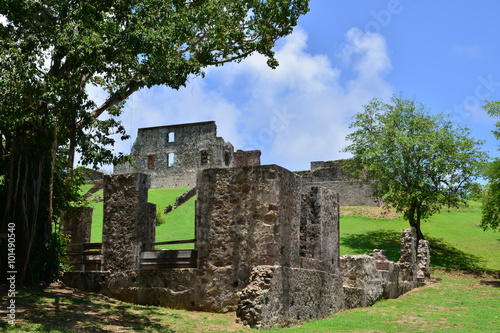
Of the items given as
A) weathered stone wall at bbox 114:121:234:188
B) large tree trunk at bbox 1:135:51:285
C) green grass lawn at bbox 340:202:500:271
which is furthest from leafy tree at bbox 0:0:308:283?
weathered stone wall at bbox 114:121:234:188

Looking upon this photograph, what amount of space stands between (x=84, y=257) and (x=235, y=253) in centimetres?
507

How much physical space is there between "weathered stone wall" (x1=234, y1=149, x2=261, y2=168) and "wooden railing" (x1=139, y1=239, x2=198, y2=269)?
40943mm

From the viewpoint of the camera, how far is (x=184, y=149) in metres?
53.3

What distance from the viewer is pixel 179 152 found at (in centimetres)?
5344

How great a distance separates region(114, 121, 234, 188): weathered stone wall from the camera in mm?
51750

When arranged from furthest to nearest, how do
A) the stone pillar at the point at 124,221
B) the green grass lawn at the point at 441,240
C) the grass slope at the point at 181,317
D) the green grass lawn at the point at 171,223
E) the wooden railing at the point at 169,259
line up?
the green grass lawn at the point at 441,240, the green grass lawn at the point at 171,223, the stone pillar at the point at 124,221, the wooden railing at the point at 169,259, the grass slope at the point at 181,317

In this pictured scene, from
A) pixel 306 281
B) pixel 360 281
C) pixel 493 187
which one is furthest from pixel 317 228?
pixel 493 187

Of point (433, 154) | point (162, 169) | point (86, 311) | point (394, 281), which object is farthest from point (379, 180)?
point (162, 169)

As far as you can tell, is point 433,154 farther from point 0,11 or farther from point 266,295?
point 0,11

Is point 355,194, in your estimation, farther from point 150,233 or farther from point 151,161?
point 150,233

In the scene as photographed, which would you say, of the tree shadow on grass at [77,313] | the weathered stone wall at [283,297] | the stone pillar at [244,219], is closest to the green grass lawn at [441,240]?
the weathered stone wall at [283,297]

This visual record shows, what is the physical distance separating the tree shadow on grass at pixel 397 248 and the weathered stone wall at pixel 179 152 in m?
22.5

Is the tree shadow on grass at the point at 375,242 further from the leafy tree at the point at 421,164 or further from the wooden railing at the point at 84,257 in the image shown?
the wooden railing at the point at 84,257

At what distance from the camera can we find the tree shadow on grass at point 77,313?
9.62 m
